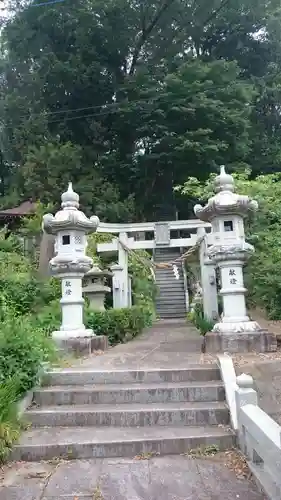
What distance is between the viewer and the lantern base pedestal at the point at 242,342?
228 inches

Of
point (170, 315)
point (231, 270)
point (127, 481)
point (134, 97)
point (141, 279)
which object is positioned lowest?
point (127, 481)

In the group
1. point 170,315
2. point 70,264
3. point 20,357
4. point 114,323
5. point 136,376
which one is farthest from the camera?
point 170,315

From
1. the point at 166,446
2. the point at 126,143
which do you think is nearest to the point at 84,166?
the point at 126,143

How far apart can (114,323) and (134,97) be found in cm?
1230

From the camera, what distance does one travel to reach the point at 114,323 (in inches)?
343

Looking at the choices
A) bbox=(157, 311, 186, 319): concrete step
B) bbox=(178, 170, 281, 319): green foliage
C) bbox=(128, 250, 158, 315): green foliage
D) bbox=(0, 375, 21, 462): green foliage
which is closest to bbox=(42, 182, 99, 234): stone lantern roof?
bbox=(178, 170, 281, 319): green foliage

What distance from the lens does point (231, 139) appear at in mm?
17594

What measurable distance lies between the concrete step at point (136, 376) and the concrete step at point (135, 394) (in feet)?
0.47

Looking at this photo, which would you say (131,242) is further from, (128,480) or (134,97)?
(128,480)

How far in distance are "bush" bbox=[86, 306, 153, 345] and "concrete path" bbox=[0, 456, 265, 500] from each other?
4.45m

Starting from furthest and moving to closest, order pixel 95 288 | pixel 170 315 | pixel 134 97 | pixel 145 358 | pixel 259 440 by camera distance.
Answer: pixel 134 97 < pixel 170 315 < pixel 95 288 < pixel 145 358 < pixel 259 440

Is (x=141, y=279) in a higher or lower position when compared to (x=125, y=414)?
higher

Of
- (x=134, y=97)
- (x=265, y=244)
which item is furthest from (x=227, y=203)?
(x=134, y=97)

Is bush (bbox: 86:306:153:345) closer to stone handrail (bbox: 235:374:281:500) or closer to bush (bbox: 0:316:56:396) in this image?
bush (bbox: 0:316:56:396)
